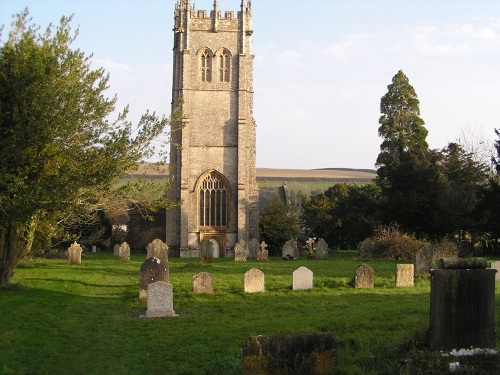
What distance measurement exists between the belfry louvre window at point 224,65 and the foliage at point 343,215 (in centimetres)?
1212

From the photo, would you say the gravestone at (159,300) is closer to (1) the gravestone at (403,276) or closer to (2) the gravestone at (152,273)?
(2) the gravestone at (152,273)

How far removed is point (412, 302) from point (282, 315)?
3.02 metres

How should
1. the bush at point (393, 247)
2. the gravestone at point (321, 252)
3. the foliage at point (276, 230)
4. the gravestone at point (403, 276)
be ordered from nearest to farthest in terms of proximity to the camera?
the gravestone at point (403, 276), the bush at point (393, 247), the gravestone at point (321, 252), the foliage at point (276, 230)

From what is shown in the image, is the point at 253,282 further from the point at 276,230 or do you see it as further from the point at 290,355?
the point at 276,230

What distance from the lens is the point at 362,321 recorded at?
9945 mm

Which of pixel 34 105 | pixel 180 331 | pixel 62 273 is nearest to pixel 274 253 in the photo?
pixel 62 273

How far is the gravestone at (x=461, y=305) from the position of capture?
6832mm

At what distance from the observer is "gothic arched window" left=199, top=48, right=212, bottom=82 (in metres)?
40.7

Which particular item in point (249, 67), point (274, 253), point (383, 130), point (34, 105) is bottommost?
point (274, 253)

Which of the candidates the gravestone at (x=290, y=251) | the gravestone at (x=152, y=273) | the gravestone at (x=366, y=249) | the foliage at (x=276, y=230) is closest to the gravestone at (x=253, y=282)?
the gravestone at (x=152, y=273)

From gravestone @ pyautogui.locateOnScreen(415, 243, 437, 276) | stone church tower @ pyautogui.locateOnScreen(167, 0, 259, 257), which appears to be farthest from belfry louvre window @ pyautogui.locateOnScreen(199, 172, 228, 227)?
gravestone @ pyautogui.locateOnScreen(415, 243, 437, 276)

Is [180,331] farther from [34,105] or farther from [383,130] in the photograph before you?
[383,130]

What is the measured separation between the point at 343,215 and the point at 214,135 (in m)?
11.7

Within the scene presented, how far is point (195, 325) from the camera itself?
10914 mm
